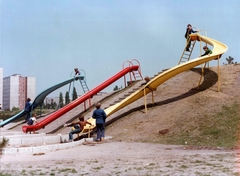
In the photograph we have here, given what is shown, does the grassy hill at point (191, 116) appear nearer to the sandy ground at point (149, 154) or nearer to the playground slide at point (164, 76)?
the sandy ground at point (149, 154)

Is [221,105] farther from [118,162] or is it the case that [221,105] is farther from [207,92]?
[118,162]

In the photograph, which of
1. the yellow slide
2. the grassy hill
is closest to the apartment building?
the yellow slide

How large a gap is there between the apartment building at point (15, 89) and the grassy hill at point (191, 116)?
2501 centimetres

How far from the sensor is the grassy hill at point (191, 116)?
38.0ft

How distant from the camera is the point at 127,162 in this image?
7.90 meters

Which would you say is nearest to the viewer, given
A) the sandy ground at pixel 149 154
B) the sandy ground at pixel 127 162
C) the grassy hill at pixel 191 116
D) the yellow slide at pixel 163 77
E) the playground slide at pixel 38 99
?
the sandy ground at pixel 127 162

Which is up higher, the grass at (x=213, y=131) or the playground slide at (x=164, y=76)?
the playground slide at (x=164, y=76)

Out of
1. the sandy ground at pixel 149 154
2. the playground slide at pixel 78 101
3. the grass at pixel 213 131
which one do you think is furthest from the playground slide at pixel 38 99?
the grass at pixel 213 131

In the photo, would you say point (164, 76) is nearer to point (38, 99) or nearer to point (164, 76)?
point (164, 76)

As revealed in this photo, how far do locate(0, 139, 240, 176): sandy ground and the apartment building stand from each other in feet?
99.6

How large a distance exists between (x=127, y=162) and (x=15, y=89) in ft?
122

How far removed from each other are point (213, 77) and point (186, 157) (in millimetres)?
10380

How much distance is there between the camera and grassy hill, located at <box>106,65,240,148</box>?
38.0 feet

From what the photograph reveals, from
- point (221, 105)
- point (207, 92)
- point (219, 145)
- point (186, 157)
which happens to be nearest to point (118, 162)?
point (186, 157)
